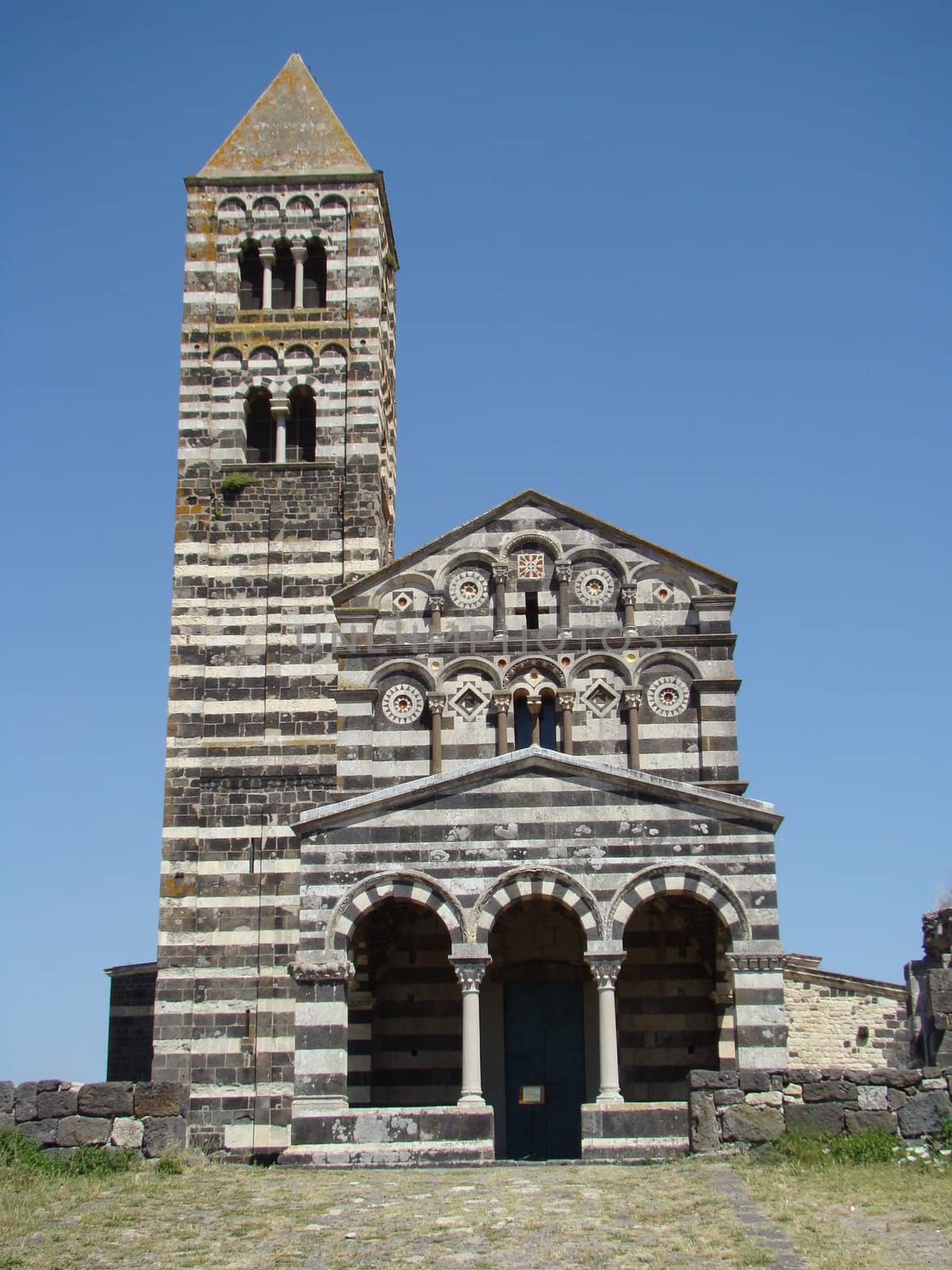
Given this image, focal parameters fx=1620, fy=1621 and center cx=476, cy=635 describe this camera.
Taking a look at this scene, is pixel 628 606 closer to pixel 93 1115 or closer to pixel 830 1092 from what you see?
pixel 830 1092

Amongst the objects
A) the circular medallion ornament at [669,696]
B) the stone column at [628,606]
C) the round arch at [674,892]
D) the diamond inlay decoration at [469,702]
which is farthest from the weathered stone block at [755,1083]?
the stone column at [628,606]

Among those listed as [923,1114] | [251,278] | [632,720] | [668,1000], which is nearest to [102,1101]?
[923,1114]

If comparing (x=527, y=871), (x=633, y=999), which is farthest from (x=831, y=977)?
(x=527, y=871)

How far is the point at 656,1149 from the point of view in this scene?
2070 cm

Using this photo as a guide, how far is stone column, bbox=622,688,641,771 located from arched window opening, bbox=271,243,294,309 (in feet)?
40.3

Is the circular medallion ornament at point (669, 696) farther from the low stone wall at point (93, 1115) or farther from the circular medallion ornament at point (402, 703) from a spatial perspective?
the low stone wall at point (93, 1115)

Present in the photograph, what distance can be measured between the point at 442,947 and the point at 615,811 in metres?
4.83

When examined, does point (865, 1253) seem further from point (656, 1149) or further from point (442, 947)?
point (442, 947)

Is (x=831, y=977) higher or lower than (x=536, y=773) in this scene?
lower

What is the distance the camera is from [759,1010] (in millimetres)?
21984

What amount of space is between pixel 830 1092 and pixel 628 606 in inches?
446

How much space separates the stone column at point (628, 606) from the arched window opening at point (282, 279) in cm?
1083

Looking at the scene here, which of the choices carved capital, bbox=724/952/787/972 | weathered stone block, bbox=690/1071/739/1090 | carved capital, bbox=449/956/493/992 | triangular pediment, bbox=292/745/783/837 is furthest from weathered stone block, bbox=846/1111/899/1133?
carved capital, bbox=449/956/493/992

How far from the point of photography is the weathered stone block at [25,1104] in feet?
59.1
